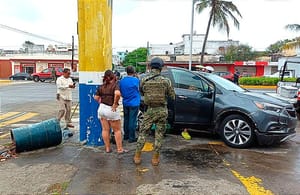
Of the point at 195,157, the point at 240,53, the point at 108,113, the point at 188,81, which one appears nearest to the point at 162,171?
the point at 195,157

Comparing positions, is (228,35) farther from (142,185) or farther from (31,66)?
(31,66)

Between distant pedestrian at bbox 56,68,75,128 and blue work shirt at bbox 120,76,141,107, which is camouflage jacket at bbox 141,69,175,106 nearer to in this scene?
blue work shirt at bbox 120,76,141,107

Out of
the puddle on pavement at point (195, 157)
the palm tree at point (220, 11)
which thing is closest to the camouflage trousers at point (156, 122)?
the puddle on pavement at point (195, 157)

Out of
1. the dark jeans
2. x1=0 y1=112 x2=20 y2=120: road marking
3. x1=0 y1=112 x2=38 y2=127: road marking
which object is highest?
the dark jeans

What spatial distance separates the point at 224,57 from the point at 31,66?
3177 cm

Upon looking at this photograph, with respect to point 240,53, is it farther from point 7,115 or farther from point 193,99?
point 193,99

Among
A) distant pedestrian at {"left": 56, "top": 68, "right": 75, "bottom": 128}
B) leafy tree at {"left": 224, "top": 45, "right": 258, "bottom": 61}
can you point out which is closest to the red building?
leafy tree at {"left": 224, "top": 45, "right": 258, "bottom": 61}

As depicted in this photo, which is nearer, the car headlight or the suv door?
the car headlight

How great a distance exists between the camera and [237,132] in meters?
6.98

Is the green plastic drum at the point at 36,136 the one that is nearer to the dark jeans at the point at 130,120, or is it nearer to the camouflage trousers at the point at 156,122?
the dark jeans at the point at 130,120

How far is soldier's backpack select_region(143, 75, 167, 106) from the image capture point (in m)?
5.52

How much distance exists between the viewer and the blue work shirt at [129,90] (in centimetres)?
699

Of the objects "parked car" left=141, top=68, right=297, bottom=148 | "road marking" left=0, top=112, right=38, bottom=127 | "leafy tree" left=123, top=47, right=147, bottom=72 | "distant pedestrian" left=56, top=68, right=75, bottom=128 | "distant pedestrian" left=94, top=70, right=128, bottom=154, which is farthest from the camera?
"leafy tree" left=123, top=47, right=147, bottom=72

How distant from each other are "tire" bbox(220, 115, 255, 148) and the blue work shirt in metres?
2.02
